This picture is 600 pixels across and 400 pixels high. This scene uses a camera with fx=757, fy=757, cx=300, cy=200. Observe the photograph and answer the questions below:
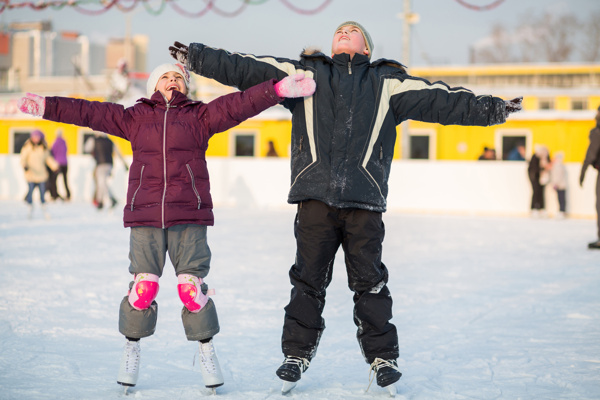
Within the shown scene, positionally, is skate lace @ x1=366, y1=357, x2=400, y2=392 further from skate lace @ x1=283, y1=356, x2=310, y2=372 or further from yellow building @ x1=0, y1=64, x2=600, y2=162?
yellow building @ x1=0, y1=64, x2=600, y2=162

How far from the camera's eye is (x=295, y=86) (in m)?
2.84

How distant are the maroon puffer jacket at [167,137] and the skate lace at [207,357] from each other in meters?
0.49

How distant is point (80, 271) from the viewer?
604 cm

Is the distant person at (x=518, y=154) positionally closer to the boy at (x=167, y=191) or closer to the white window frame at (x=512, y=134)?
the white window frame at (x=512, y=134)

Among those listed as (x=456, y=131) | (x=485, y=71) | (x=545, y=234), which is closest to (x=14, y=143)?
(x=456, y=131)

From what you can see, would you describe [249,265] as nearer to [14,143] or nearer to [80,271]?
[80,271]

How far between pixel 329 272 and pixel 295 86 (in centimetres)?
76

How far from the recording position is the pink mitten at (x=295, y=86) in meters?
2.83

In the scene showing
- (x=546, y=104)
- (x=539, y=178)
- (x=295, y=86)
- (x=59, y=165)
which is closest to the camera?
(x=295, y=86)

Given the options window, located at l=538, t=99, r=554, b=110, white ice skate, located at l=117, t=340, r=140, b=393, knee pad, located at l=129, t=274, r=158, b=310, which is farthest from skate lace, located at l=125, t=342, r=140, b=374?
window, located at l=538, t=99, r=554, b=110

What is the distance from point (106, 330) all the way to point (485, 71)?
40486 millimetres

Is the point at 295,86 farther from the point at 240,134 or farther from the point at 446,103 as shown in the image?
the point at 240,134

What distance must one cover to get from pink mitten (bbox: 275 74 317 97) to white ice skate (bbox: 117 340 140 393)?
1.13 meters

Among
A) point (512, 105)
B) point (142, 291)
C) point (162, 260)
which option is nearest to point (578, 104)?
point (512, 105)
